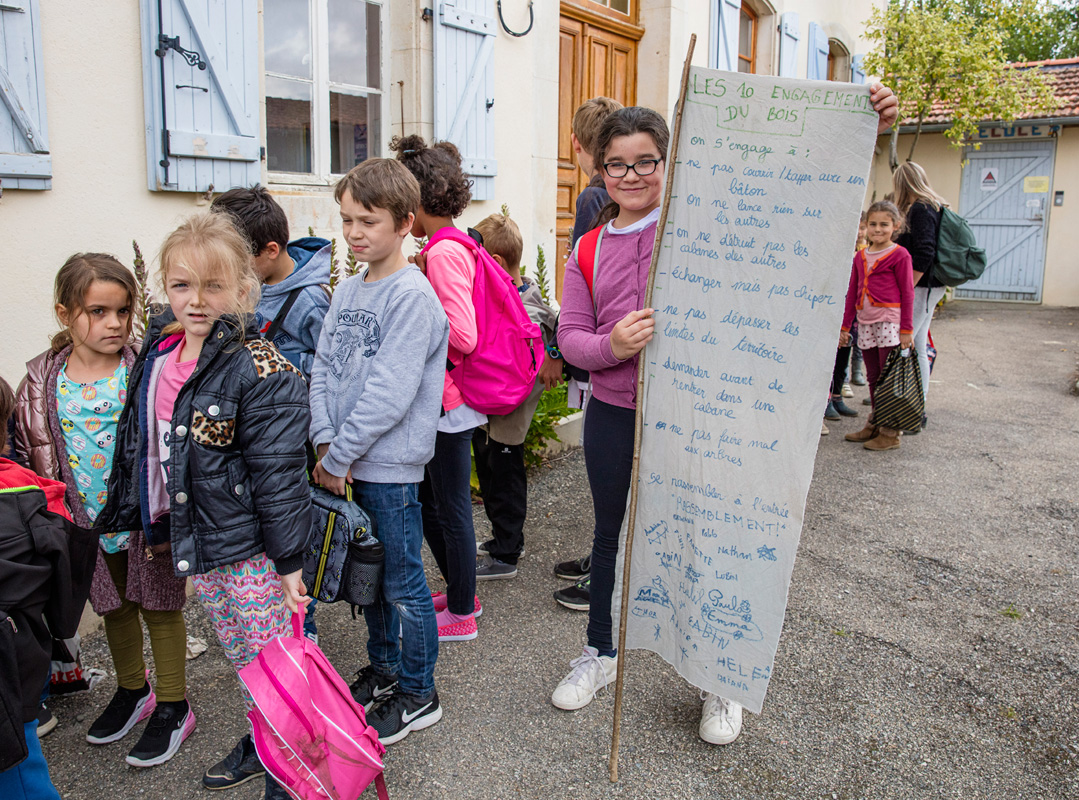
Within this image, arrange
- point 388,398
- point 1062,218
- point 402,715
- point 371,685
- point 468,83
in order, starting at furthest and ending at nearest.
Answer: point 1062,218 → point 468,83 → point 371,685 → point 402,715 → point 388,398

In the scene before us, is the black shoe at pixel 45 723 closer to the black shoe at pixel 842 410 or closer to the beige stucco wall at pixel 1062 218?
the black shoe at pixel 842 410

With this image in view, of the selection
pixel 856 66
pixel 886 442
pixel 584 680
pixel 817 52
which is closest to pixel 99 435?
pixel 584 680

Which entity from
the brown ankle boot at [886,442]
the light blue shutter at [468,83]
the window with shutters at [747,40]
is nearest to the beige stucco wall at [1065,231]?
the window with shutters at [747,40]

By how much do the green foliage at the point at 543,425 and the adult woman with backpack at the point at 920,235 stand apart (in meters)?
2.56

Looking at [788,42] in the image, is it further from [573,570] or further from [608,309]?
[608,309]

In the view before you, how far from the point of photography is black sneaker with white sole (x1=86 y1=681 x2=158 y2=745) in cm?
257

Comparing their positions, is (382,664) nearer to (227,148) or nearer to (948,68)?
(227,148)

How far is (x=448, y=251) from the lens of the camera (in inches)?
113

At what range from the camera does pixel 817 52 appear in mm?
10867

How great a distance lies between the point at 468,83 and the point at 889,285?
123 inches

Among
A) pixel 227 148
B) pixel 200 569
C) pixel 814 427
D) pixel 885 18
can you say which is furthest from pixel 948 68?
pixel 200 569

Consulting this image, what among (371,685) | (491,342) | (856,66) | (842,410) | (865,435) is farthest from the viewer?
(856,66)

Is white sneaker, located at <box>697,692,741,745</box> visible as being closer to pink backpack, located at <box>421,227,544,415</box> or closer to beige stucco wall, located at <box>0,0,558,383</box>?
pink backpack, located at <box>421,227,544,415</box>

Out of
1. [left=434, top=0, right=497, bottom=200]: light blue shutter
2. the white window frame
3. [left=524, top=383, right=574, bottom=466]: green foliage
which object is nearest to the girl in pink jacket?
[left=524, top=383, right=574, bottom=466]: green foliage
